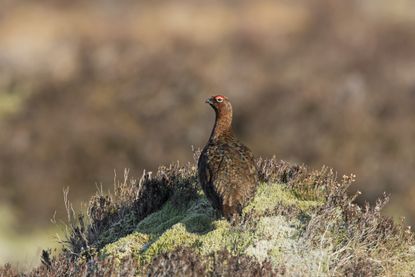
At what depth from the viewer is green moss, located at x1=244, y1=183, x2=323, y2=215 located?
7.23 metres

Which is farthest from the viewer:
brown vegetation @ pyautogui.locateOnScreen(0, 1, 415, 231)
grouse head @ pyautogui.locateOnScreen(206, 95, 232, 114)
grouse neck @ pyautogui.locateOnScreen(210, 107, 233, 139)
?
brown vegetation @ pyautogui.locateOnScreen(0, 1, 415, 231)

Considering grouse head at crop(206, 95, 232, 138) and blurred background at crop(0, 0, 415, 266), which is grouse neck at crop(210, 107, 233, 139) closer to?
grouse head at crop(206, 95, 232, 138)

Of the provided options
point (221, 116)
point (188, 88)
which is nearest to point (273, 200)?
point (221, 116)

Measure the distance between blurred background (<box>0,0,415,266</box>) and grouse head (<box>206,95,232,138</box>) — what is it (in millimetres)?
12763

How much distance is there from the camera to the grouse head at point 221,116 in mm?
7820

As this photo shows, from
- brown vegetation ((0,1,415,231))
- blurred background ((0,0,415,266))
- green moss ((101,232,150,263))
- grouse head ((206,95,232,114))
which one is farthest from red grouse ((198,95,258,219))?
brown vegetation ((0,1,415,231))

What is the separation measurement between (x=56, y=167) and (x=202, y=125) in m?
4.64

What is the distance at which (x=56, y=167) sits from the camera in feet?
76.8

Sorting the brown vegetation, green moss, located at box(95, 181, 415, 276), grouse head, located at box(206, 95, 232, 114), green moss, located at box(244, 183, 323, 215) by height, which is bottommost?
green moss, located at box(95, 181, 415, 276)

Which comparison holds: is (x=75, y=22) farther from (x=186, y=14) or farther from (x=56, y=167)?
(x=56, y=167)

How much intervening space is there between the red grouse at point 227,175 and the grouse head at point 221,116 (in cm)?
10

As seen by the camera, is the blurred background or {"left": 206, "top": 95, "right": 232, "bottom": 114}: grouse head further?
the blurred background

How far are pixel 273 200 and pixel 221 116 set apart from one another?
3.07 ft

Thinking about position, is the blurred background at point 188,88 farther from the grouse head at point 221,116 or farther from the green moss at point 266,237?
the green moss at point 266,237
